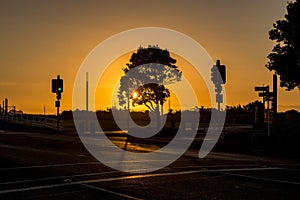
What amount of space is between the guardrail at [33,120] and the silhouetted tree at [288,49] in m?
23.4

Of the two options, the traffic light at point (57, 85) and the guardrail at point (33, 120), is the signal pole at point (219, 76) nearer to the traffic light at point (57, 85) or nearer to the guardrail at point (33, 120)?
the traffic light at point (57, 85)

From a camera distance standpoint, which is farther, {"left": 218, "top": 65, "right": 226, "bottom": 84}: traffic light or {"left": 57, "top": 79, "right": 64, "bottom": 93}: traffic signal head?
{"left": 57, "top": 79, "right": 64, "bottom": 93}: traffic signal head

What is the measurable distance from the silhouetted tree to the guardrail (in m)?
23.4

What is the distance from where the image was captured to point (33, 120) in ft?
181

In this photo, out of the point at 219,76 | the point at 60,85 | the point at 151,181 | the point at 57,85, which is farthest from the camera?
the point at 60,85

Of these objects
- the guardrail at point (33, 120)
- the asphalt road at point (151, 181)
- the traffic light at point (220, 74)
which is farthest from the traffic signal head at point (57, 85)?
the asphalt road at point (151, 181)

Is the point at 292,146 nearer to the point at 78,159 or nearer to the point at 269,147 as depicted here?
the point at 269,147

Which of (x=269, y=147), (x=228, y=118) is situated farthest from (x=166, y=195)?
(x=228, y=118)

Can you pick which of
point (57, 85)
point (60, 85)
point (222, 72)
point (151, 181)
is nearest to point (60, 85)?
point (60, 85)

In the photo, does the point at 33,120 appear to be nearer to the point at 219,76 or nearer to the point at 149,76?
the point at 149,76

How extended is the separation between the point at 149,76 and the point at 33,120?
13.4 metres

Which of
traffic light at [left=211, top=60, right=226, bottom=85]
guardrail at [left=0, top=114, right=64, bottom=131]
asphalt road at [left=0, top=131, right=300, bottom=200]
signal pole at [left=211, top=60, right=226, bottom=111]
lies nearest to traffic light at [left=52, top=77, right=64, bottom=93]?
guardrail at [left=0, top=114, right=64, bottom=131]

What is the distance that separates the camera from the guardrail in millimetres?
53013

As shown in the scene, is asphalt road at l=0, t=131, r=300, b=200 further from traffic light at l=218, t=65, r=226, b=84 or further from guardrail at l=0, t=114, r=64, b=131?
guardrail at l=0, t=114, r=64, b=131
